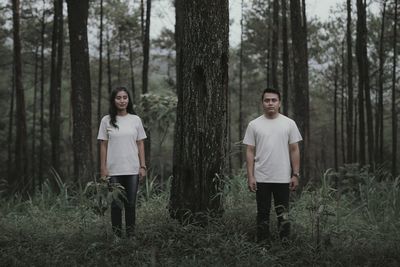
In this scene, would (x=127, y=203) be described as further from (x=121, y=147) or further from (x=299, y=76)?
(x=299, y=76)

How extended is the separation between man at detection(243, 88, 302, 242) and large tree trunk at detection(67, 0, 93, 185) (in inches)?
199

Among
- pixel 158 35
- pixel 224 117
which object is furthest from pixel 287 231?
pixel 158 35

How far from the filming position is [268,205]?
16.1 feet

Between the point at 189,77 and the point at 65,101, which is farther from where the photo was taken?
the point at 65,101

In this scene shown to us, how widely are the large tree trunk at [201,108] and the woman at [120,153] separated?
1.78 ft

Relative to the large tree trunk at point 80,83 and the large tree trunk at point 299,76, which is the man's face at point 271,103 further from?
the large tree trunk at point 299,76

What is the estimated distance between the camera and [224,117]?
538 cm

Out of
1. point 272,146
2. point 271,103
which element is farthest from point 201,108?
point 272,146

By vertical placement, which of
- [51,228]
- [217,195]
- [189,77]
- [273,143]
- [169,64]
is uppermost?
[169,64]

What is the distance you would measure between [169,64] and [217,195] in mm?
24354

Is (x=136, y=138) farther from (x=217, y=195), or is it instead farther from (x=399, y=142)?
(x=399, y=142)

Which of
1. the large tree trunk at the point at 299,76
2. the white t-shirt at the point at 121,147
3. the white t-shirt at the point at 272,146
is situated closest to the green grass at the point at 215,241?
the white t-shirt at the point at 272,146

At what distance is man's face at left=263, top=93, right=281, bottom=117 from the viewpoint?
15.9 ft

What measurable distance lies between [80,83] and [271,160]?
566cm
